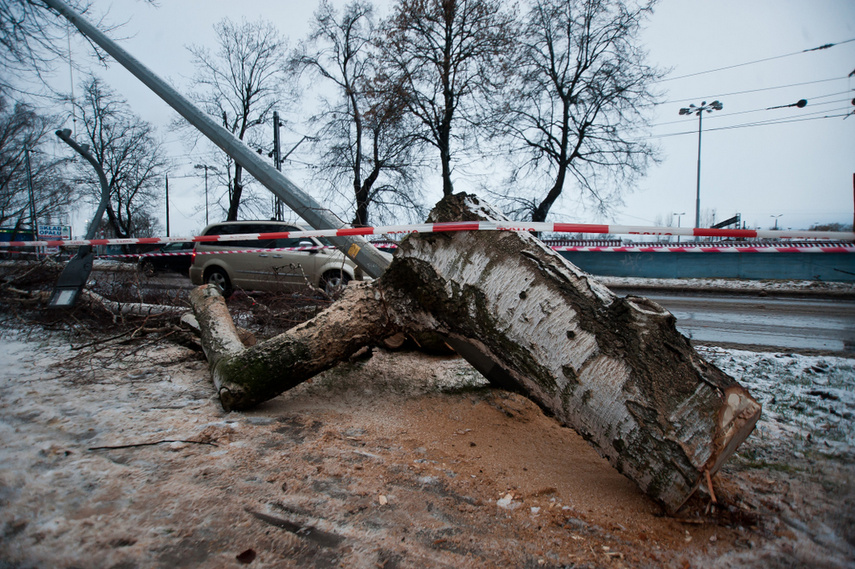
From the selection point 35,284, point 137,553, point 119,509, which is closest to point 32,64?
point 35,284

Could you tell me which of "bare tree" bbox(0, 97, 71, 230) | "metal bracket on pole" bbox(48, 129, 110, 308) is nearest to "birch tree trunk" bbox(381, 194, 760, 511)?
"bare tree" bbox(0, 97, 71, 230)

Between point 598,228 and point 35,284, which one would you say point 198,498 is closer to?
point 598,228

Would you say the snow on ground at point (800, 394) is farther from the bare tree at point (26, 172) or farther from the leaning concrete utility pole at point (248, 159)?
the bare tree at point (26, 172)

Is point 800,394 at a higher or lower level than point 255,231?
lower

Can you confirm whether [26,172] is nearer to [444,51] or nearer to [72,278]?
[72,278]

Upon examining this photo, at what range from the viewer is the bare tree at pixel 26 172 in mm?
4402

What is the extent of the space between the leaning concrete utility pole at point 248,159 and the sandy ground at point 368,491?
91.5 inches

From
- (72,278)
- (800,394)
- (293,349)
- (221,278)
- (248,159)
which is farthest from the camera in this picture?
(221,278)

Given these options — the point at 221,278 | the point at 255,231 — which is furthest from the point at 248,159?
the point at 255,231

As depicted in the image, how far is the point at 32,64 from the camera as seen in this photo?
167 inches

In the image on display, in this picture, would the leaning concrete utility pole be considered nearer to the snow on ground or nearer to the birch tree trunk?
the birch tree trunk

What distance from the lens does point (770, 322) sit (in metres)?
7.16

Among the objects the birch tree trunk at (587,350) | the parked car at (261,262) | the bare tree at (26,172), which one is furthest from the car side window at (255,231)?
the birch tree trunk at (587,350)

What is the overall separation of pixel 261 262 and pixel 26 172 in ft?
12.6
